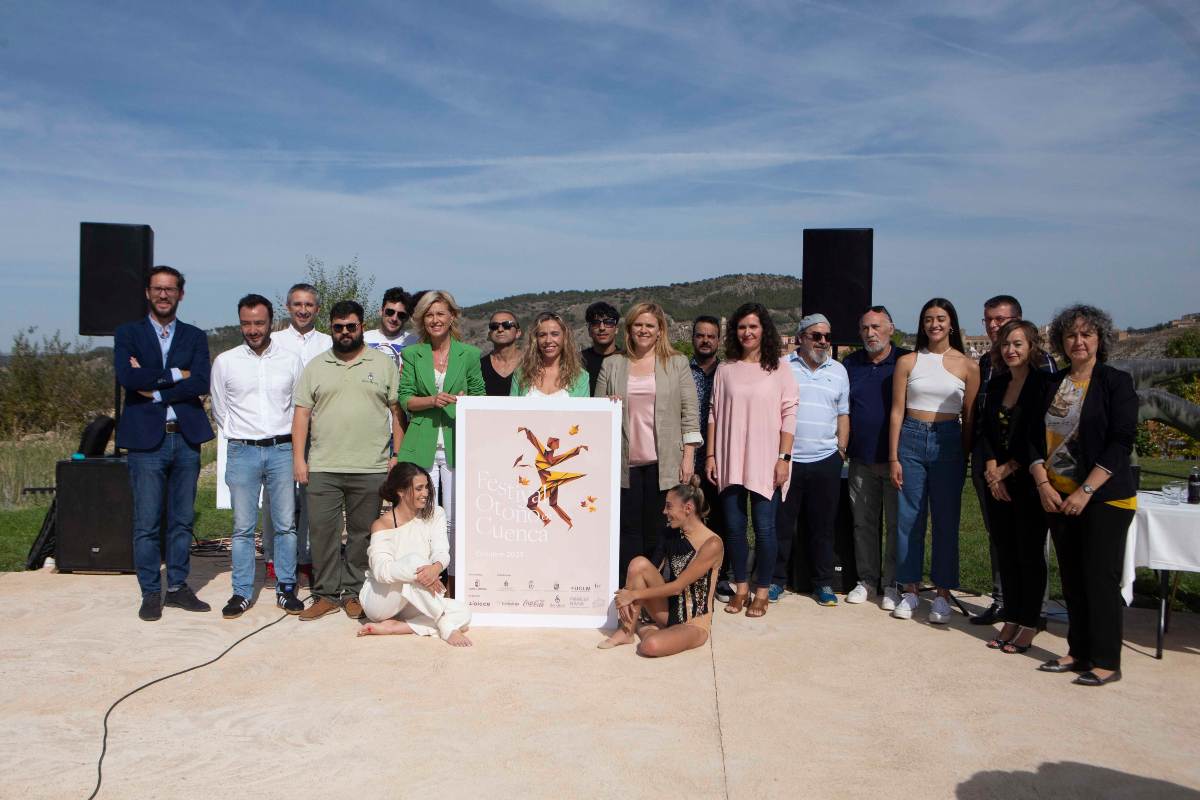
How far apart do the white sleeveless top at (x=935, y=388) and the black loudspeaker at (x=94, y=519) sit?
17.4 ft

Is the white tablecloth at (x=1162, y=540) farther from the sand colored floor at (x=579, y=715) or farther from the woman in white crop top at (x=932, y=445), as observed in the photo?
the woman in white crop top at (x=932, y=445)

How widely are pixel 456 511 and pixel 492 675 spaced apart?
1206 millimetres

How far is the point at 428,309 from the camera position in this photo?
558 cm

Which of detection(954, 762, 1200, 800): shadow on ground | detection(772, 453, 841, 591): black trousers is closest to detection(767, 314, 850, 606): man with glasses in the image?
detection(772, 453, 841, 591): black trousers

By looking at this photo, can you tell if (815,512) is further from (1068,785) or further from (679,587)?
(1068,785)

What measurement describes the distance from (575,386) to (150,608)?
278cm

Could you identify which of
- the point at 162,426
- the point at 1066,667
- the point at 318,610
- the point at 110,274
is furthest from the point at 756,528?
the point at 110,274

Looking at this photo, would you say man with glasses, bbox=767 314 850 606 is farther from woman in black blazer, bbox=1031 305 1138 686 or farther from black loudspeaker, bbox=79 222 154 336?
black loudspeaker, bbox=79 222 154 336

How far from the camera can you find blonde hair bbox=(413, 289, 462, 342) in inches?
220

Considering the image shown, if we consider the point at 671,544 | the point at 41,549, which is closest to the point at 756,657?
the point at 671,544

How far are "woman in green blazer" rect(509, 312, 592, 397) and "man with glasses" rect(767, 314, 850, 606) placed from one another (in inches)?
53.6

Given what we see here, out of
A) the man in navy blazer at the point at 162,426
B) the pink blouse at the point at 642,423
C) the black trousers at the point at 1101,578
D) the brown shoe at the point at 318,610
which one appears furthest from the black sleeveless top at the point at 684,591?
the man in navy blazer at the point at 162,426

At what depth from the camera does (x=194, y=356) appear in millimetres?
5625

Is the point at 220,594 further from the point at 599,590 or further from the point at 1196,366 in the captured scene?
the point at 1196,366
